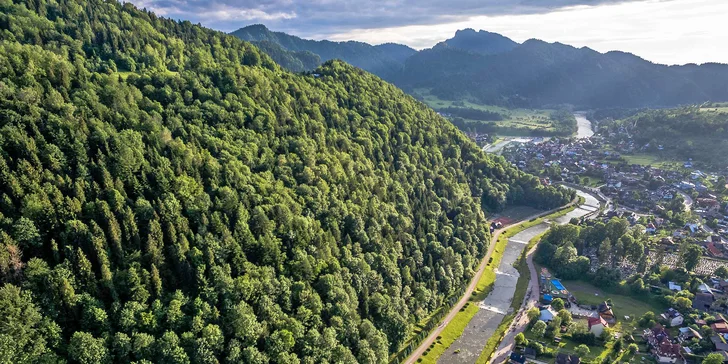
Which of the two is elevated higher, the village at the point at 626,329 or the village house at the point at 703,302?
the village house at the point at 703,302

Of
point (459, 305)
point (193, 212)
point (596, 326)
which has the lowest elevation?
point (459, 305)

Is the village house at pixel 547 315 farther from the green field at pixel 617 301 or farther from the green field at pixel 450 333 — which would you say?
the green field at pixel 450 333

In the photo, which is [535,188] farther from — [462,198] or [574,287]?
[574,287]

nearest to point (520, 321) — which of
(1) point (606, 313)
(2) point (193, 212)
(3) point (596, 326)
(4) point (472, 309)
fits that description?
(4) point (472, 309)

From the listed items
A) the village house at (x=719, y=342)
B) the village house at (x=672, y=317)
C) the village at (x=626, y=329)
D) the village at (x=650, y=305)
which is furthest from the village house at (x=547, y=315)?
the village house at (x=719, y=342)

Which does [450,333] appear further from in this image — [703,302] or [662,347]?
[703,302]
